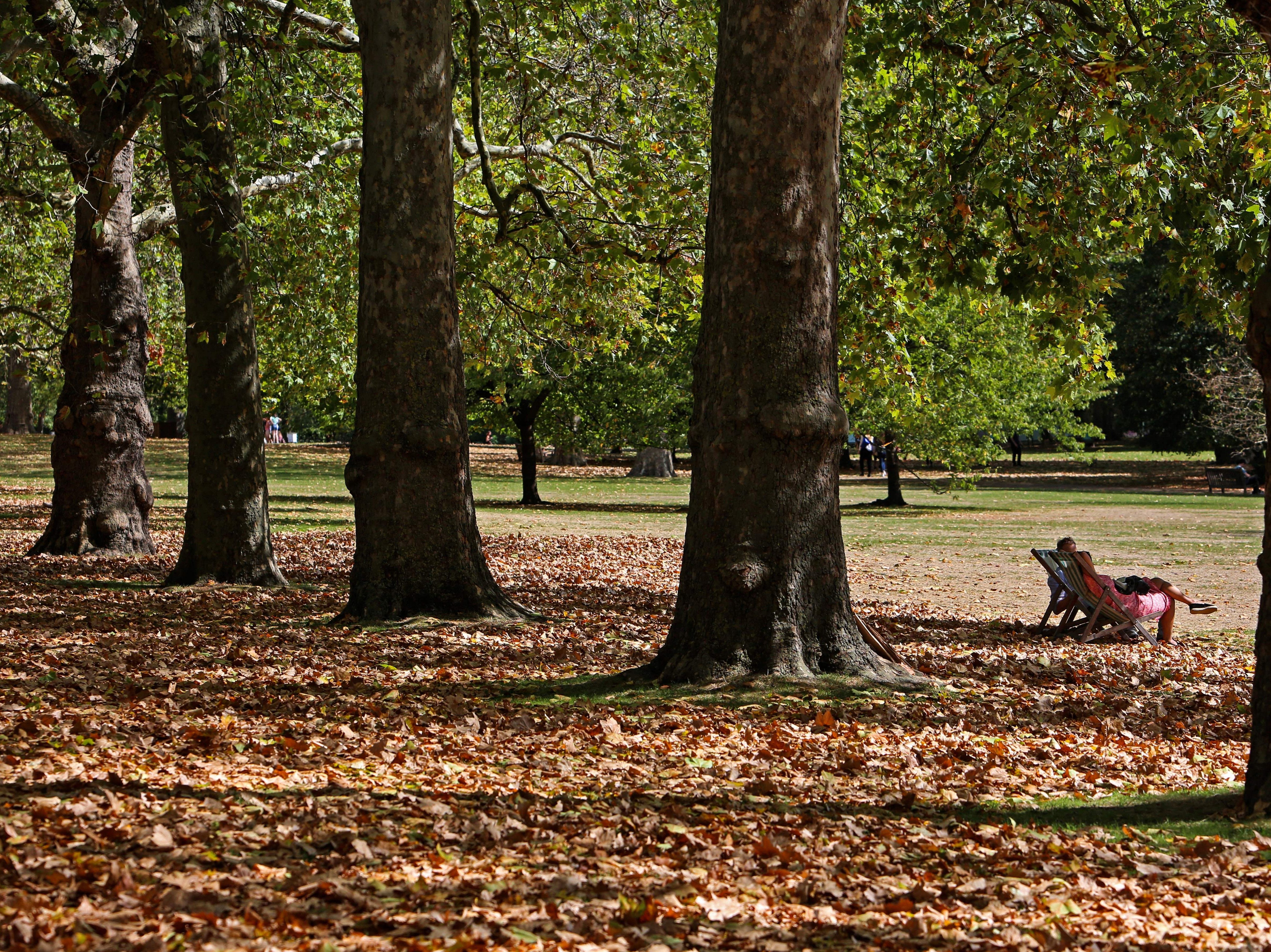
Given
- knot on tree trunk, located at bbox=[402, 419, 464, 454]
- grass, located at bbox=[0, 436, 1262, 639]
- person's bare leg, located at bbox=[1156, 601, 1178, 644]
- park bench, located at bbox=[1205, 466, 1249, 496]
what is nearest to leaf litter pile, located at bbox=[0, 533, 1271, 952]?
person's bare leg, located at bbox=[1156, 601, 1178, 644]

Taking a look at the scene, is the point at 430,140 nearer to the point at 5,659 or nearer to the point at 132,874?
the point at 5,659

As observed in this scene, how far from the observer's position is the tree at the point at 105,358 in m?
12.8

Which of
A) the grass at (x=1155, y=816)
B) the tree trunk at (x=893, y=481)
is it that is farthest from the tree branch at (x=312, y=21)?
the tree trunk at (x=893, y=481)

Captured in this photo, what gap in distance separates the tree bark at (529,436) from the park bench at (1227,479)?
2102 cm

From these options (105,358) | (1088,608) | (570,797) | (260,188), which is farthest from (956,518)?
(570,797)

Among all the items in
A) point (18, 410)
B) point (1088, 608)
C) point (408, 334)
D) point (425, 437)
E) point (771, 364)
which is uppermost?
point (18, 410)

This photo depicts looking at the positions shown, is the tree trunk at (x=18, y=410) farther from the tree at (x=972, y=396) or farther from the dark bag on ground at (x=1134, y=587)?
the dark bag on ground at (x=1134, y=587)

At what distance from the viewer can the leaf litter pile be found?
143 inches

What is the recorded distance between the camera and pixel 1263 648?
4.66 meters

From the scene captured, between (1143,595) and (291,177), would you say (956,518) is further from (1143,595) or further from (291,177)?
(291,177)

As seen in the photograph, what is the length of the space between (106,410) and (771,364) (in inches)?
390

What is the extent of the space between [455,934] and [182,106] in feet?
34.0

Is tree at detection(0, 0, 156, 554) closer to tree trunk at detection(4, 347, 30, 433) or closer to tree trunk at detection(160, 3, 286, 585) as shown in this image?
tree trunk at detection(160, 3, 286, 585)

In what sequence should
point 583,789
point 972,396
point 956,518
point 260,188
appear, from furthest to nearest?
point 972,396 → point 956,518 → point 260,188 → point 583,789
